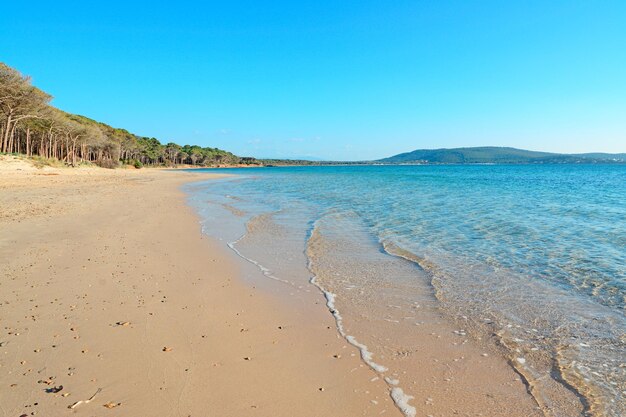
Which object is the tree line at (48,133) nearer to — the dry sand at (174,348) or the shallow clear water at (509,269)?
the shallow clear water at (509,269)

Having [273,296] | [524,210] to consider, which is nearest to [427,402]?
[273,296]

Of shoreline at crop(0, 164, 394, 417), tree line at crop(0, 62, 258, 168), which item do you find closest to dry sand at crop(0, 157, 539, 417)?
shoreline at crop(0, 164, 394, 417)

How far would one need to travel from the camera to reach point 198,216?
16.3 metres

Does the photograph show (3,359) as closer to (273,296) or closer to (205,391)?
(205,391)

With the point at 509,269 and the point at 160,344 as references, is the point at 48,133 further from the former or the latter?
the point at 509,269

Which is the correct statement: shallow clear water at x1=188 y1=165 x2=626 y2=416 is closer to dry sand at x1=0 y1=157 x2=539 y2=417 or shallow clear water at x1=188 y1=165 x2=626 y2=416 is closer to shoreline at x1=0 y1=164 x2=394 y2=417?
dry sand at x1=0 y1=157 x2=539 y2=417

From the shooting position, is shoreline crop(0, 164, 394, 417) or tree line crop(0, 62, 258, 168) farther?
tree line crop(0, 62, 258, 168)

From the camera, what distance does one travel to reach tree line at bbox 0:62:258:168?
37.7 metres

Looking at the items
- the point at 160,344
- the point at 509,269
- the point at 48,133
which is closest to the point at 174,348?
the point at 160,344

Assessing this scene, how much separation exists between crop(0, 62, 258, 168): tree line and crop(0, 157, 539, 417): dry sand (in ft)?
129

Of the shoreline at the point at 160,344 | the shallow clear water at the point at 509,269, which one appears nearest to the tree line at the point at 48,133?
the shallow clear water at the point at 509,269

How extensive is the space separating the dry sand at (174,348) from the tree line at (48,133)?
129 feet

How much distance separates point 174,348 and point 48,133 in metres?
65.3

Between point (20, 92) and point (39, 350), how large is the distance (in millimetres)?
43925
